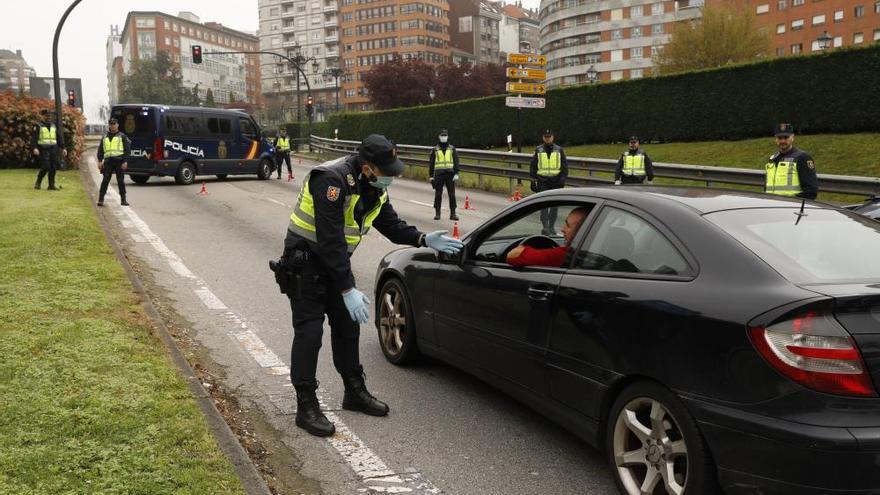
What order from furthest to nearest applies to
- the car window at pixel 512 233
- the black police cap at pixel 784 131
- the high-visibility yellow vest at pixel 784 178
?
the black police cap at pixel 784 131 → the high-visibility yellow vest at pixel 784 178 → the car window at pixel 512 233

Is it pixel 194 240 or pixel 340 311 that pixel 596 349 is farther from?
pixel 194 240

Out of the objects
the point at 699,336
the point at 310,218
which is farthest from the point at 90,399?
the point at 699,336

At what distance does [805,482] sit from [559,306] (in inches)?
54.6

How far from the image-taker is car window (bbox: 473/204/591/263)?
450cm

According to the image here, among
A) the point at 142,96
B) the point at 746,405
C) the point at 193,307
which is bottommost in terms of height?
the point at 193,307

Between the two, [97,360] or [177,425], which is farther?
[97,360]

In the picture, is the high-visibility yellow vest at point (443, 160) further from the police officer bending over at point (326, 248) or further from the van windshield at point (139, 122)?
the police officer bending over at point (326, 248)

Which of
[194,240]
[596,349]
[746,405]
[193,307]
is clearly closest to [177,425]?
[596,349]

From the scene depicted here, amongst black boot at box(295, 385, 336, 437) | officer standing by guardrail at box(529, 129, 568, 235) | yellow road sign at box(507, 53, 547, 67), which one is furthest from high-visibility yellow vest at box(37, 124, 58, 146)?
black boot at box(295, 385, 336, 437)

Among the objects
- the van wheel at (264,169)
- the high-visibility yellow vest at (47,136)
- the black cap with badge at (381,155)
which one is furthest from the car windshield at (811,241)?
the van wheel at (264,169)

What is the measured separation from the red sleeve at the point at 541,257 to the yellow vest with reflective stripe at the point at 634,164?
1027cm

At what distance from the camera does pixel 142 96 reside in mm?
124000

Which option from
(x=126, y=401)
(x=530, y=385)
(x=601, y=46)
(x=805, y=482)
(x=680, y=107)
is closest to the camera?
(x=805, y=482)

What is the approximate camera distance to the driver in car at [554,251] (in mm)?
4000
